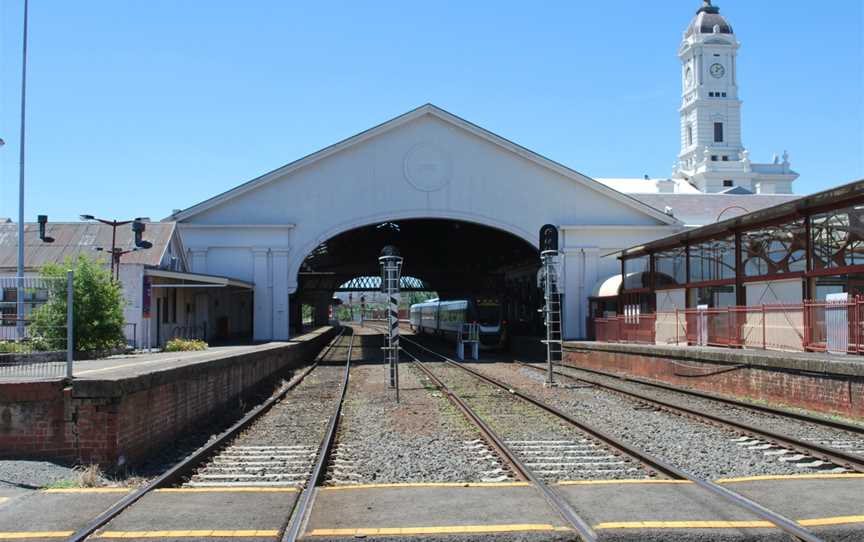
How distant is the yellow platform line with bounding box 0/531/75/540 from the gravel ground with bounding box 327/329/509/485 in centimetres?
300

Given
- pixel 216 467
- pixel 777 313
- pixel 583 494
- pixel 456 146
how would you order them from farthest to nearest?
pixel 456 146, pixel 777 313, pixel 216 467, pixel 583 494

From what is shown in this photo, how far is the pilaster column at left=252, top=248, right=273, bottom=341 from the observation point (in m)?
36.9

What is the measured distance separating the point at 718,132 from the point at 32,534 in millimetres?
102251

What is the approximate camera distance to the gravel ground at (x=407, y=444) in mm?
9266

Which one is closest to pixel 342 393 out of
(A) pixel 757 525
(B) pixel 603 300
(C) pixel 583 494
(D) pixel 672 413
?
(D) pixel 672 413

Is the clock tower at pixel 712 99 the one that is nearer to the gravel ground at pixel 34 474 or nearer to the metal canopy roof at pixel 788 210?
the metal canopy roof at pixel 788 210

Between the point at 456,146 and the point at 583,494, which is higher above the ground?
the point at 456,146

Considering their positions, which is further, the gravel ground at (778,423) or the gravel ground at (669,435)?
the gravel ground at (778,423)

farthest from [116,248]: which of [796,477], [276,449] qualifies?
[796,477]

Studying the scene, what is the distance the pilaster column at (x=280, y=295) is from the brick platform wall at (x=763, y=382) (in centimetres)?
1659

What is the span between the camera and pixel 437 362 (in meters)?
35.2

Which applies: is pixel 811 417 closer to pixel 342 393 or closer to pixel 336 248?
pixel 342 393

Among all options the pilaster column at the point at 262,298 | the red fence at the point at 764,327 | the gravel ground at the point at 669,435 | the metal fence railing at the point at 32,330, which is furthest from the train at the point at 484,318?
the metal fence railing at the point at 32,330

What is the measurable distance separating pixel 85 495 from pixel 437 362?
1091 inches
